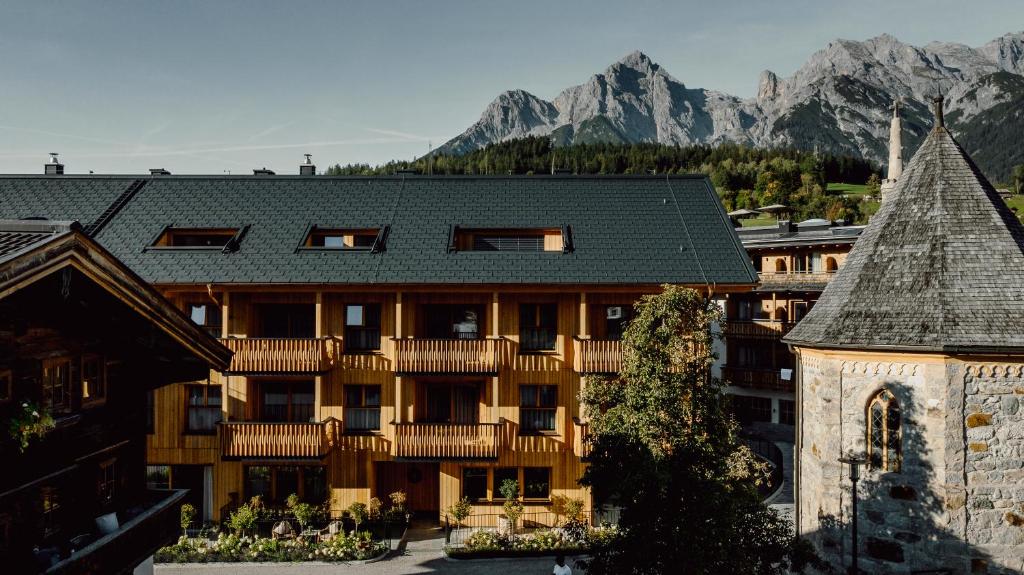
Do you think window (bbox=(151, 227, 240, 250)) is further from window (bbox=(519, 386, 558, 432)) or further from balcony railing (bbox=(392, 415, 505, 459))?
window (bbox=(519, 386, 558, 432))

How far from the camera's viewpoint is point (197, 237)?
23.8 metres

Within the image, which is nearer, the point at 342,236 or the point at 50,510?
the point at 50,510

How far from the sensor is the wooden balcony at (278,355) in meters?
20.2

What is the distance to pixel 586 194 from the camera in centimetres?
2492

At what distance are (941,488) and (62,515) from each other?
17670 millimetres

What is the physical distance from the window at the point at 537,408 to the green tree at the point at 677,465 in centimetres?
851

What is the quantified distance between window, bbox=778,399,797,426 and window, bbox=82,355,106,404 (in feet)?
111

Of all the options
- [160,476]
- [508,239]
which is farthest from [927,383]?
[160,476]

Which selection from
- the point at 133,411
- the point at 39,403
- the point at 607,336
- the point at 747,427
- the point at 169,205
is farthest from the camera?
the point at 747,427

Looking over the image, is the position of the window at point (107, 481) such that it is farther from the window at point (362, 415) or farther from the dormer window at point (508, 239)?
the dormer window at point (508, 239)

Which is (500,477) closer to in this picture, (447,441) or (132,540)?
(447,441)

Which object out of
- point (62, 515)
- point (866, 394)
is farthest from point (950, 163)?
point (62, 515)

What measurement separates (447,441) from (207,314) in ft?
31.4

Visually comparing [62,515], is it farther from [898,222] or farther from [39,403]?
[898,222]
